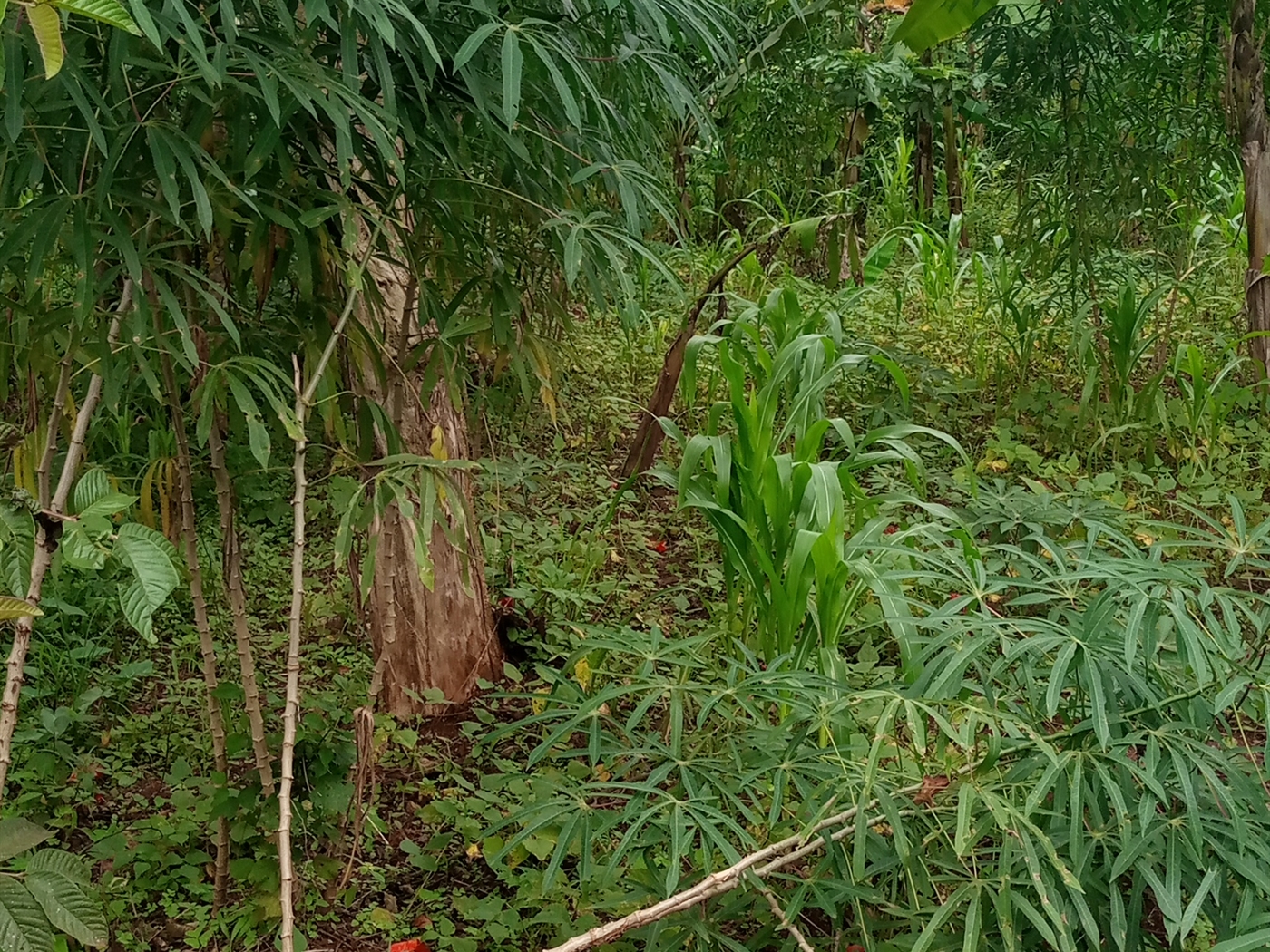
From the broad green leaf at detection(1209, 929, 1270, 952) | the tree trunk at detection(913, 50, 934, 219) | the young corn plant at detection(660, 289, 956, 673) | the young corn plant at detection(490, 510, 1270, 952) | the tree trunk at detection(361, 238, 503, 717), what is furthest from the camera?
the tree trunk at detection(913, 50, 934, 219)

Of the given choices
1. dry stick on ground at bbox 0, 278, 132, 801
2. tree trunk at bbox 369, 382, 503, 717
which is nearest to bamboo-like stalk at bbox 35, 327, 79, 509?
dry stick on ground at bbox 0, 278, 132, 801

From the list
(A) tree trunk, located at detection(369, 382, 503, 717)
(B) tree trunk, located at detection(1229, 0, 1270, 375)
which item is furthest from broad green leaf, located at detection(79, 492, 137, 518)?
(B) tree trunk, located at detection(1229, 0, 1270, 375)

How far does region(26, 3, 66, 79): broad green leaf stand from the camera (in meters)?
0.72

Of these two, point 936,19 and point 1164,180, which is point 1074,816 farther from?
point 1164,180

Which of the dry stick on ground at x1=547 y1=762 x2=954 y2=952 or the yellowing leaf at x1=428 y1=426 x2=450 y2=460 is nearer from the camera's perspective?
the dry stick on ground at x1=547 y1=762 x2=954 y2=952

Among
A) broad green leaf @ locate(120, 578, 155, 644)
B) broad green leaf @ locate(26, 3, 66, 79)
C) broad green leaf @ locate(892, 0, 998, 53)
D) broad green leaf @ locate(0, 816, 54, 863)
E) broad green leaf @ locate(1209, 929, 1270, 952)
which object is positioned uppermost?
broad green leaf @ locate(892, 0, 998, 53)

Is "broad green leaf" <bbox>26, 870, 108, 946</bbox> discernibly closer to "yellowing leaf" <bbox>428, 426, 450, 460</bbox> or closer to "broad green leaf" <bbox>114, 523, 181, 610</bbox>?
"broad green leaf" <bbox>114, 523, 181, 610</bbox>

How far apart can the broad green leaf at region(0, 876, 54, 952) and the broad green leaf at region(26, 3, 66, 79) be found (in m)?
0.91

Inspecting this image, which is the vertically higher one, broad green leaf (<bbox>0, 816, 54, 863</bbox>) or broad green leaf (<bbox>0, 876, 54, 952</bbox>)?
broad green leaf (<bbox>0, 816, 54, 863</bbox>)

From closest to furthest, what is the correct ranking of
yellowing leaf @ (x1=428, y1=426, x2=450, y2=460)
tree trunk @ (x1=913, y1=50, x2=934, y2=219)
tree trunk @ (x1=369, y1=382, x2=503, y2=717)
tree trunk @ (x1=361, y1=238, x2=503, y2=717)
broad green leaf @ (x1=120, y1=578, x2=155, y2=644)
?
broad green leaf @ (x1=120, y1=578, x2=155, y2=644), yellowing leaf @ (x1=428, y1=426, x2=450, y2=460), tree trunk @ (x1=361, y1=238, x2=503, y2=717), tree trunk @ (x1=369, y1=382, x2=503, y2=717), tree trunk @ (x1=913, y1=50, x2=934, y2=219)

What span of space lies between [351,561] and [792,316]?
1.22 meters

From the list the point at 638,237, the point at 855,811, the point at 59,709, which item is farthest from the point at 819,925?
the point at 59,709

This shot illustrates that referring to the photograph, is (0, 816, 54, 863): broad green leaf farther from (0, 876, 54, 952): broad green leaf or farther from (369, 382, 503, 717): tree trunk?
(369, 382, 503, 717): tree trunk

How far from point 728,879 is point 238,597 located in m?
0.89
